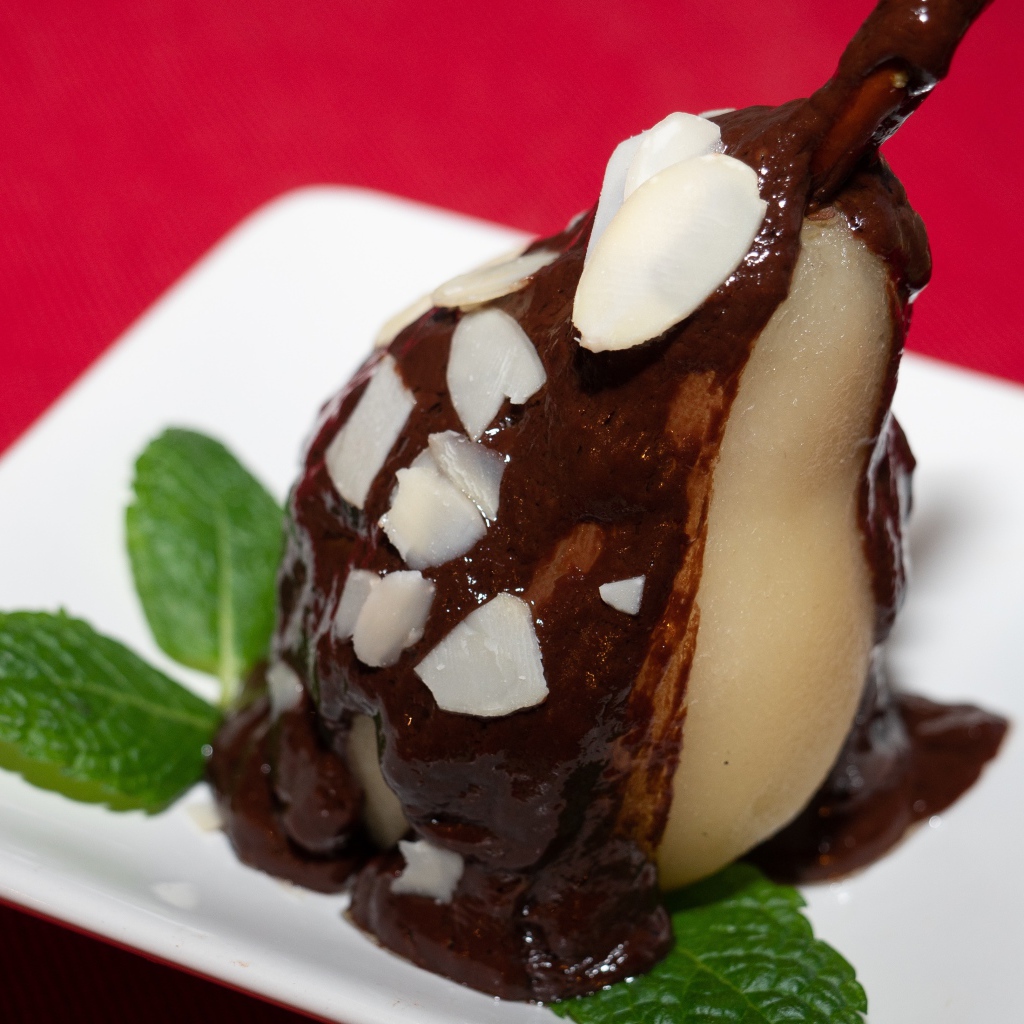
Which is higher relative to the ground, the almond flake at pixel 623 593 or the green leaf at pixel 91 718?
the almond flake at pixel 623 593

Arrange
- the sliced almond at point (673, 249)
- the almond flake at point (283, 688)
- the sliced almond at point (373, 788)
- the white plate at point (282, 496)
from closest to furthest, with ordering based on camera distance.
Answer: the sliced almond at point (673, 249) → the white plate at point (282, 496) → the sliced almond at point (373, 788) → the almond flake at point (283, 688)

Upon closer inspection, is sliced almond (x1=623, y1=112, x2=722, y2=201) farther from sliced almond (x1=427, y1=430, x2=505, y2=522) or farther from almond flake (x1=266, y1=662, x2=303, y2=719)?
almond flake (x1=266, y1=662, x2=303, y2=719)

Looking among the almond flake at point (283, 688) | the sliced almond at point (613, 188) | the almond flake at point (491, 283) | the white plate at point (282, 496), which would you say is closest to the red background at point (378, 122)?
the white plate at point (282, 496)

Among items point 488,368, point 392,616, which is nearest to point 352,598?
point 392,616

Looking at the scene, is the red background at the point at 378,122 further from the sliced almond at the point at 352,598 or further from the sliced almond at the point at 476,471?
the sliced almond at the point at 476,471

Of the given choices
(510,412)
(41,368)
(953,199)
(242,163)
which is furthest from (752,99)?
(510,412)

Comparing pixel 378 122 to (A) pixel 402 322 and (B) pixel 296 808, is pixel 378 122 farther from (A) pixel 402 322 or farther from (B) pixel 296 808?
(B) pixel 296 808

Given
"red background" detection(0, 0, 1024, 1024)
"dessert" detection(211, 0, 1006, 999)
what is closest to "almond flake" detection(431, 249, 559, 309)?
"dessert" detection(211, 0, 1006, 999)

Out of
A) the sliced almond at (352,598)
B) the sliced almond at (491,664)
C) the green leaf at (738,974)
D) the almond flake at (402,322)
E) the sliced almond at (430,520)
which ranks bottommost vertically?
the green leaf at (738,974)
